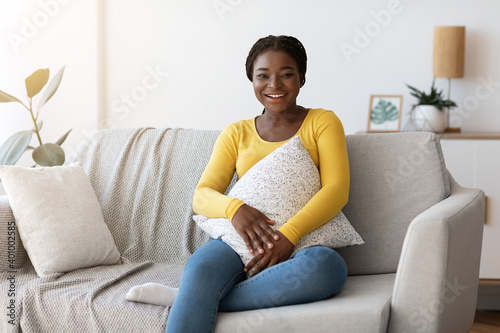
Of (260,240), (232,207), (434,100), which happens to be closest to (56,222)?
(232,207)

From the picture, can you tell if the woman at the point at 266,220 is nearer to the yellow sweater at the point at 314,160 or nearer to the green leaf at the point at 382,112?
the yellow sweater at the point at 314,160

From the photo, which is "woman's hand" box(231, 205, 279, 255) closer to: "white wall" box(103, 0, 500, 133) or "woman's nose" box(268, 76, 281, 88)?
"woman's nose" box(268, 76, 281, 88)

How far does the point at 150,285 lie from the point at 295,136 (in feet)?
2.08

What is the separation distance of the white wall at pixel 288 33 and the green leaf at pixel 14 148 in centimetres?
95

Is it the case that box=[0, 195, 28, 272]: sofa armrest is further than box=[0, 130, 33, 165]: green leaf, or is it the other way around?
box=[0, 130, 33, 165]: green leaf

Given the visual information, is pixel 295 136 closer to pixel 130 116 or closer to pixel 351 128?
pixel 351 128

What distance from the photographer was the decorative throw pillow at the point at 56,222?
6.54 ft

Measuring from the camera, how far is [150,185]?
2295mm

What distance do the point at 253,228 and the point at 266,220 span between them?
56 millimetres

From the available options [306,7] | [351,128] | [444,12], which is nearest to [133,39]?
[306,7]

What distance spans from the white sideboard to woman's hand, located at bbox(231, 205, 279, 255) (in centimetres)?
160

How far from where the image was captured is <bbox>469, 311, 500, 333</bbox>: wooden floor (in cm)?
290

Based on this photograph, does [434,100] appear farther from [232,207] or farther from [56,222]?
[56,222]

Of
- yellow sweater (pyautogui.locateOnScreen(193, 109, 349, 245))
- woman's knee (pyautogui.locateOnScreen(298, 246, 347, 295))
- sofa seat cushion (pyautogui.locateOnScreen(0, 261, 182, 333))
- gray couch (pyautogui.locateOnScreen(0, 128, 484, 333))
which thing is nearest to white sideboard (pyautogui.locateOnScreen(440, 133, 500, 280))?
gray couch (pyautogui.locateOnScreen(0, 128, 484, 333))
